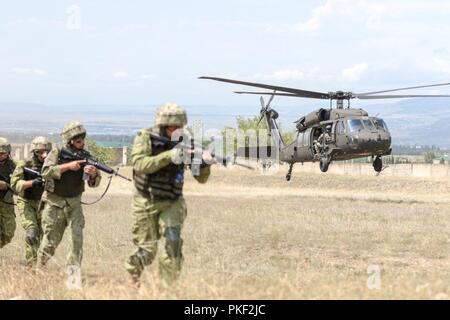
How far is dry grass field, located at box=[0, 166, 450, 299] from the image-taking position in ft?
19.2

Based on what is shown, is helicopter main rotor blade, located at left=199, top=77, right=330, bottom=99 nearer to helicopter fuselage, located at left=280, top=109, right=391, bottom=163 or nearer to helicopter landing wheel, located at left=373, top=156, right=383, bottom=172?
helicopter fuselage, located at left=280, top=109, right=391, bottom=163

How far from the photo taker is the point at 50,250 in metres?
8.62

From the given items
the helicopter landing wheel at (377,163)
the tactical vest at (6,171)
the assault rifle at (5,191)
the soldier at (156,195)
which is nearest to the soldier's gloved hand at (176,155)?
the soldier at (156,195)

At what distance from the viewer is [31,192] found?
31.6 feet

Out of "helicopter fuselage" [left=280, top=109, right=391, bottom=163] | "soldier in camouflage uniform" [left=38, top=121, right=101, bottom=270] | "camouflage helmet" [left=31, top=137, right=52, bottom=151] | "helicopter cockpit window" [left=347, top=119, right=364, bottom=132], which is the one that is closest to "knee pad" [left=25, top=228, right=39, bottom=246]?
"soldier in camouflage uniform" [left=38, top=121, right=101, bottom=270]

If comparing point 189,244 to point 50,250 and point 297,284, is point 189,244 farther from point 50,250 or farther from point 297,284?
point 297,284

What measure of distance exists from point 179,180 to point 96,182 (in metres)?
2.15

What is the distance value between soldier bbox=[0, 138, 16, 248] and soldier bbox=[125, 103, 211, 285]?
3.77 meters

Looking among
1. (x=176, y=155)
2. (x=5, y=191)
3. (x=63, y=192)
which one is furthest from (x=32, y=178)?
(x=176, y=155)

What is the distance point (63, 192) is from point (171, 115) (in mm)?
2467

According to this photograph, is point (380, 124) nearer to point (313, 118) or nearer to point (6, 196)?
point (313, 118)

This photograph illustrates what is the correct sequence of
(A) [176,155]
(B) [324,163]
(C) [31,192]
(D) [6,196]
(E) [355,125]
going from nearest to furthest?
1. (A) [176,155]
2. (C) [31,192]
3. (D) [6,196]
4. (E) [355,125]
5. (B) [324,163]

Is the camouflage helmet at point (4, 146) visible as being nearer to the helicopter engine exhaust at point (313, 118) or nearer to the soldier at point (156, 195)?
the soldier at point (156, 195)
